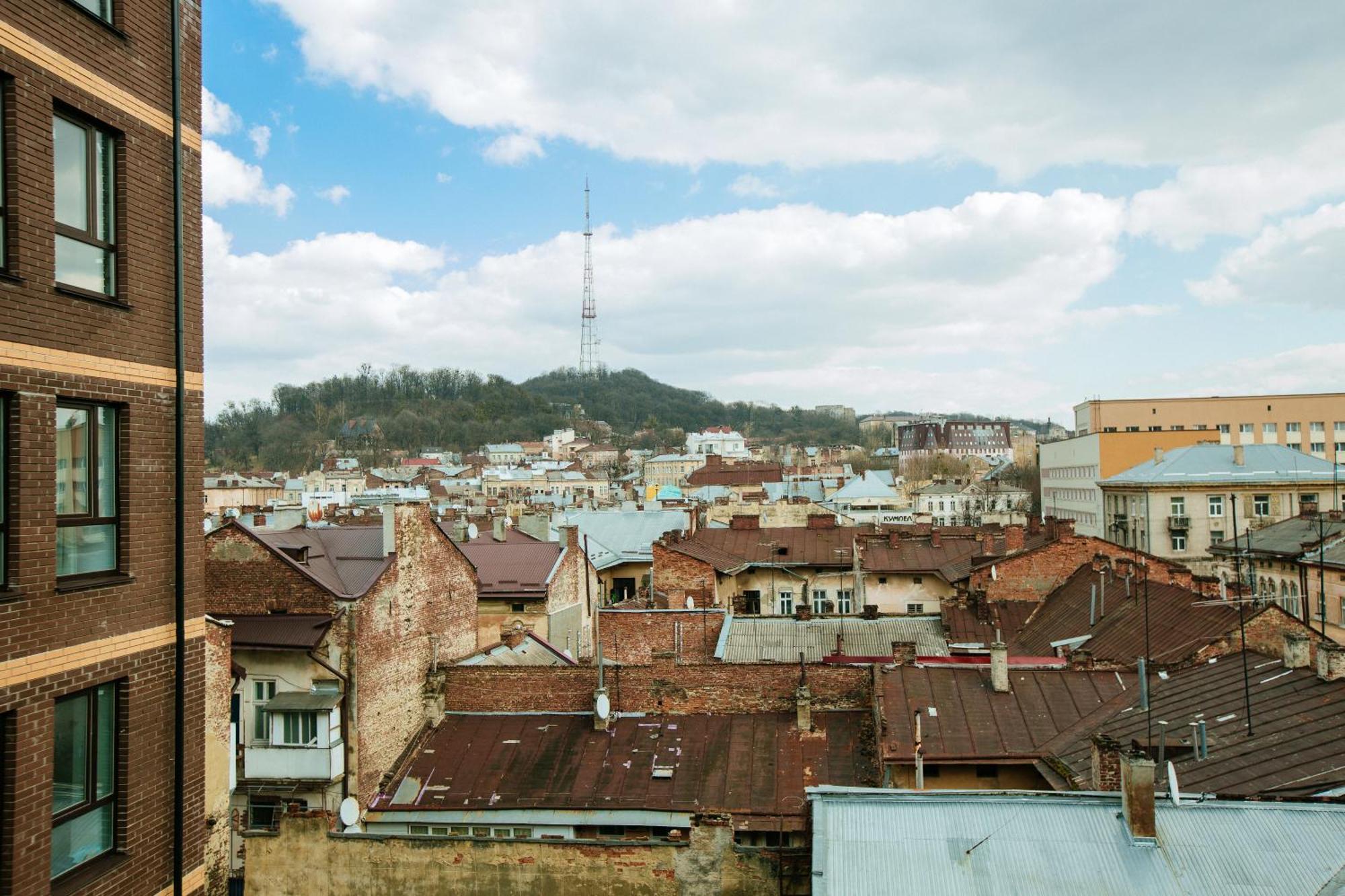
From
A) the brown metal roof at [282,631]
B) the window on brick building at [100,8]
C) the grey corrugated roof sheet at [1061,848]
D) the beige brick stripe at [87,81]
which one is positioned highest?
the window on brick building at [100,8]

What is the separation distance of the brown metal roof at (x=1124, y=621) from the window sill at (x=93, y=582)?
1723 cm

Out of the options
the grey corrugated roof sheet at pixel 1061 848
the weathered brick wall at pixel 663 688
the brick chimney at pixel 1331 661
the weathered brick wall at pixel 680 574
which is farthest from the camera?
the weathered brick wall at pixel 680 574

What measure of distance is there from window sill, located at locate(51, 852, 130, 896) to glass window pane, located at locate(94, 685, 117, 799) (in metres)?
0.44

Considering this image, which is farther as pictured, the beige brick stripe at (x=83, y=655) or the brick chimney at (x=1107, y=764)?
the brick chimney at (x=1107, y=764)

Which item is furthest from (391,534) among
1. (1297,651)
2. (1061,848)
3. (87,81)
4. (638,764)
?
(1297,651)

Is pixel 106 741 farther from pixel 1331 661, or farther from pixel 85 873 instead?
pixel 1331 661

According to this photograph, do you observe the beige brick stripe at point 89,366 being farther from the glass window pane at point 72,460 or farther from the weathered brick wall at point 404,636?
the weathered brick wall at point 404,636

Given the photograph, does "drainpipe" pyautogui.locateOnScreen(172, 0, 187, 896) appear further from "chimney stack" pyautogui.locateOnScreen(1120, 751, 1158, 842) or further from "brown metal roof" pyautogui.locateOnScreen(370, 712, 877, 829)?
"brown metal roof" pyautogui.locateOnScreen(370, 712, 877, 829)

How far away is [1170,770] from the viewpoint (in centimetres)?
1031

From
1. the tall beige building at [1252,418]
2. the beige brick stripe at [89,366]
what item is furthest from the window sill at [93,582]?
the tall beige building at [1252,418]

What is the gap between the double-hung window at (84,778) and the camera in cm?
654

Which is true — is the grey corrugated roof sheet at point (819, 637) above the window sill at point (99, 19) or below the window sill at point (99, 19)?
below

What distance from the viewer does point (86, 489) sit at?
6.73m

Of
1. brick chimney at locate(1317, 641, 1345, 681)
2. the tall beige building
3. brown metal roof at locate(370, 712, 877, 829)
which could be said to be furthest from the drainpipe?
the tall beige building
